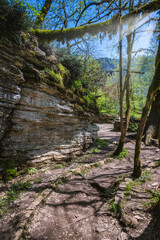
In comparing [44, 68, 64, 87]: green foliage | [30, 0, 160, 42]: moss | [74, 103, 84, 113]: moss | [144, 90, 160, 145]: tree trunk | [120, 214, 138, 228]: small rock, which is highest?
[30, 0, 160, 42]: moss

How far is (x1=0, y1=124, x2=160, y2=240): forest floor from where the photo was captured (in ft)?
8.55

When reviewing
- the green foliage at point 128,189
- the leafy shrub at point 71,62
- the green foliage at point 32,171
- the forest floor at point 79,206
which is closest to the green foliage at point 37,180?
the forest floor at point 79,206

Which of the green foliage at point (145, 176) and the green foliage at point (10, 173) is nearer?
the green foliage at point (145, 176)

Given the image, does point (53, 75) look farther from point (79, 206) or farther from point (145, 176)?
point (145, 176)

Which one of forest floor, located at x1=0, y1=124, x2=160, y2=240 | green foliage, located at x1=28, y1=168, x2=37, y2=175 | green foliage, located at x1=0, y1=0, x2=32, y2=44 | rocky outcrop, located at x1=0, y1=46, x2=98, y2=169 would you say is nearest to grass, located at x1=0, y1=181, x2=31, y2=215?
forest floor, located at x1=0, y1=124, x2=160, y2=240

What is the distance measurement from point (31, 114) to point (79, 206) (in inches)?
157

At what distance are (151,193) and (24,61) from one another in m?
6.67

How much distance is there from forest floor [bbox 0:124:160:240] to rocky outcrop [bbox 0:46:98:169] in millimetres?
1064

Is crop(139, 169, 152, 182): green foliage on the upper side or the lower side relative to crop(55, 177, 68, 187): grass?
upper

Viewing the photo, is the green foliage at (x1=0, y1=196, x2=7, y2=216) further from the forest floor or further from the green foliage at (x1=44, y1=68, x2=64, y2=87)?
the green foliage at (x1=44, y1=68, x2=64, y2=87)

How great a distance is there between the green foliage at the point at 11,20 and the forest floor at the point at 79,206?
5555 millimetres

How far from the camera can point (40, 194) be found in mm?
3836

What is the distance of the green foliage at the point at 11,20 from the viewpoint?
4449mm

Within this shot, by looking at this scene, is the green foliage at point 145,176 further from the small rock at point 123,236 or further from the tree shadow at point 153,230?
the small rock at point 123,236
